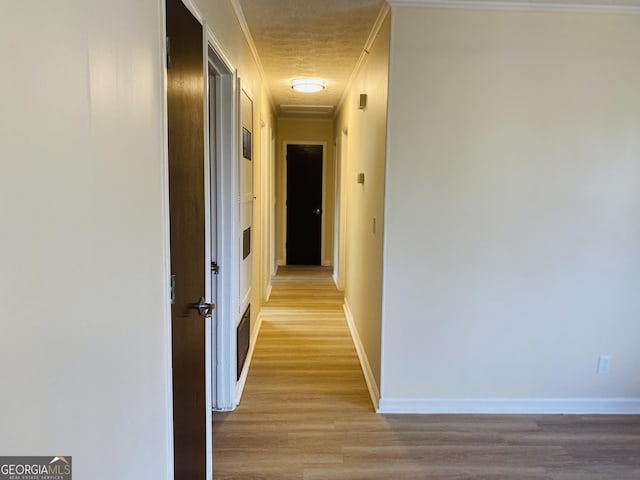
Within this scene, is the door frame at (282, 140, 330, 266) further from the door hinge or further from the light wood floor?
the door hinge

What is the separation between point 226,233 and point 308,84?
2492mm

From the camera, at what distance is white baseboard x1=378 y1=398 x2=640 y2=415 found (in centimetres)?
281

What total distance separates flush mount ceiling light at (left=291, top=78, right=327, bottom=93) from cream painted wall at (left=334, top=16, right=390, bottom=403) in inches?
14.0

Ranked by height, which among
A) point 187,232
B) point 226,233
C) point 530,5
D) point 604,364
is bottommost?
point 604,364

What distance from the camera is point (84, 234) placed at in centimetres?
94

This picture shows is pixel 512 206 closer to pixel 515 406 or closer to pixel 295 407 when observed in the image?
pixel 515 406

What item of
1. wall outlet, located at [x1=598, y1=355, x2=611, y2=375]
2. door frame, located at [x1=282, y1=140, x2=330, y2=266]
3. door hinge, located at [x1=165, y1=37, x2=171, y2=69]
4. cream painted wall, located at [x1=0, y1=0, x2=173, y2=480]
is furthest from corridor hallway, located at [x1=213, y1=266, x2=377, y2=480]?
door frame, located at [x1=282, y1=140, x2=330, y2=266]

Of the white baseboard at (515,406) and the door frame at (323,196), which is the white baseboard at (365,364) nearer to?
the white baseboard at (515,406)

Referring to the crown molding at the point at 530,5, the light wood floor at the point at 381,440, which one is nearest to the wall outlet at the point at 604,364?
the light wood floor at the point at 381,440

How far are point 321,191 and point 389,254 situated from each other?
16.3ft

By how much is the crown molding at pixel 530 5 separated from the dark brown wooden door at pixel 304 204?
4.98m

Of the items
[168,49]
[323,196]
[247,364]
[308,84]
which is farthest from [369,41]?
[323,196]

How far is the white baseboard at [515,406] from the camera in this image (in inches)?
111

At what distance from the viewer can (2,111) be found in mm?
681
